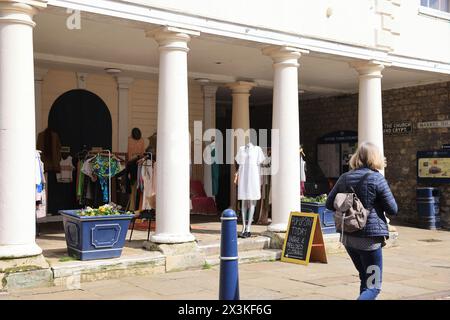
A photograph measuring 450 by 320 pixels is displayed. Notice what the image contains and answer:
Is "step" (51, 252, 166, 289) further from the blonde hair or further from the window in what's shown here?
the window

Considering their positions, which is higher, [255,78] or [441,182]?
[255,78]

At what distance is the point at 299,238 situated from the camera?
868 cm

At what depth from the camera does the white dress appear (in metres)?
9.52

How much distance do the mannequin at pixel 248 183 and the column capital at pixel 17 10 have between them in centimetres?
428

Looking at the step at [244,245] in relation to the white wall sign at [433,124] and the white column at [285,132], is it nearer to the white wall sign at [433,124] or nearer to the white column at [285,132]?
the white column at [285,132]

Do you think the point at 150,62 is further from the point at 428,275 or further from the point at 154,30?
the point at 428,275

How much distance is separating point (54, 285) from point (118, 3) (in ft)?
11.9

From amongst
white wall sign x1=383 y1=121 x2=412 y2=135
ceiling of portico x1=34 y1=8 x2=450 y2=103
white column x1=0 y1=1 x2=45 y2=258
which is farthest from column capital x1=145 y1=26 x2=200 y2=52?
white wall sign x1=383 y1=121 x2=412 y2=135

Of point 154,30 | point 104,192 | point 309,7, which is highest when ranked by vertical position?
point 309,7

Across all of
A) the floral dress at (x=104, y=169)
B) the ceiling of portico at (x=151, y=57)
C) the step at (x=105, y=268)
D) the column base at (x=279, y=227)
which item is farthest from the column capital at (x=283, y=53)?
the step at (x=105, y=268)

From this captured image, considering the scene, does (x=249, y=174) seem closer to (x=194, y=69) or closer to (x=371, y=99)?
(x=371, y=99)
